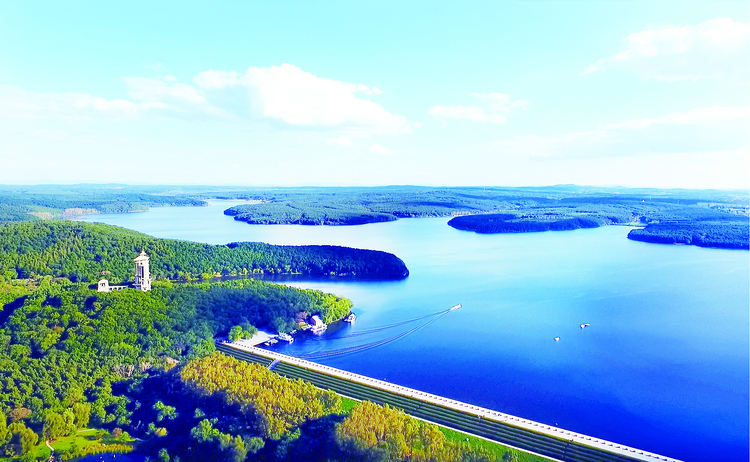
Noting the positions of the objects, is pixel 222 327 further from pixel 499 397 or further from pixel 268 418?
pixel 499 397

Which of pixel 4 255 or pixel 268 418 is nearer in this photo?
pixel 268 418

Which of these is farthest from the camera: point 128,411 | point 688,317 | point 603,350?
point 688,317

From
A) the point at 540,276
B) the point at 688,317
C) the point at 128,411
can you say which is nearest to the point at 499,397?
the point at 128,411

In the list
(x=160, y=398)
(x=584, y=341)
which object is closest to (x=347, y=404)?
(x=160, y=398)

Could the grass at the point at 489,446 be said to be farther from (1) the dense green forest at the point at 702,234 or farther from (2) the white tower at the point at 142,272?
(1) the dense green forest at the point at 702,234

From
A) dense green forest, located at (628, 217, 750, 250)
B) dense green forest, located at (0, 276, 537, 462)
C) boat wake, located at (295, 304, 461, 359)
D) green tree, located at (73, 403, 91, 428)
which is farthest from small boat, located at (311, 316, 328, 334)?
dense green forest, located at (628, 217, 750, 250)

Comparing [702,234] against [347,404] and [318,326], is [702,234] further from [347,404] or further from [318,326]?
[347,404]
